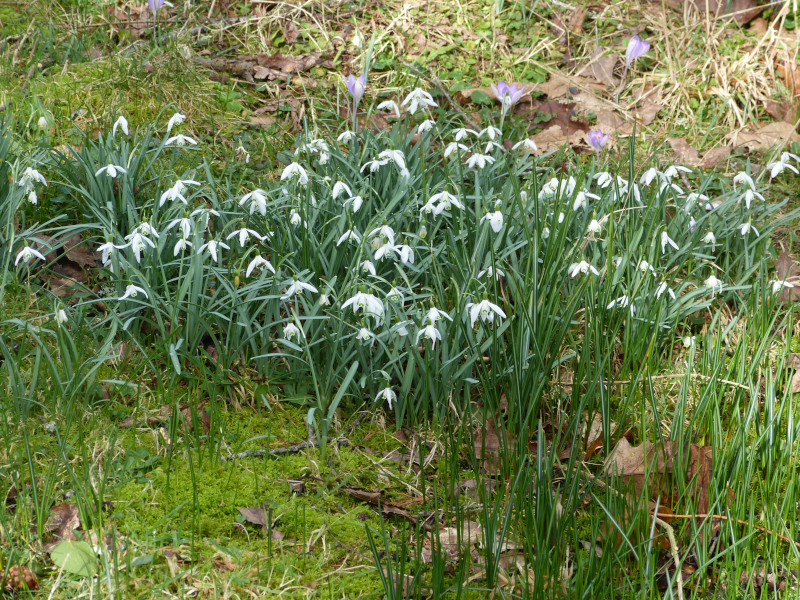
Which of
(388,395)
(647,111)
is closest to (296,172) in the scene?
(388,395)

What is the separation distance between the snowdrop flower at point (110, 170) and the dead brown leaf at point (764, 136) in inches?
123

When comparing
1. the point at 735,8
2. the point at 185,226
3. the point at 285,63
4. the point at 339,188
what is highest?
the point at 735,8

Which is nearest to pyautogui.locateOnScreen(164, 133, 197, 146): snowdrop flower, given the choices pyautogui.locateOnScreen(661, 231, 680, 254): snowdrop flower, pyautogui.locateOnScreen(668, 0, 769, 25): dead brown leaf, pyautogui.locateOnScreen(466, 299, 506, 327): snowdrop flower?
pyautogui.locateOnScreen(466, 299, 506, 327): snowdrop flower

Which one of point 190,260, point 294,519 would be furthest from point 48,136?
point 294,519

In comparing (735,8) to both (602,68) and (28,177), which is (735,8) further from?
(28,177)

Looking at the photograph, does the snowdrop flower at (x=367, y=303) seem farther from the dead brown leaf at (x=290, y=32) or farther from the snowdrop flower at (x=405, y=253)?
the dead brown leaf at (x=290, y=32)

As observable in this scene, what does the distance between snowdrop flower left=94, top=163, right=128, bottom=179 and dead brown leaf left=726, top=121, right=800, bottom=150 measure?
3.11 metres

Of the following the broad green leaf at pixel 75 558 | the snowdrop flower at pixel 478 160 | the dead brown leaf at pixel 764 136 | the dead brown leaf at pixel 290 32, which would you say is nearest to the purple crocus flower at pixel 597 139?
the snowdrop flower at pixel 478 160

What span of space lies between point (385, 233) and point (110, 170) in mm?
1034

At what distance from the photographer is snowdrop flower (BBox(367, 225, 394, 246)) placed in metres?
2.53

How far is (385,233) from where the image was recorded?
99.8 inches

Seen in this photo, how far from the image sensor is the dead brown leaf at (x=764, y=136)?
166 inches

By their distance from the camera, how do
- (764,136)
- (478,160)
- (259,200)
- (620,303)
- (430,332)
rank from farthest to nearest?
1. (764,136)
2. (478,160)
3. (259,200)
4. (620,303)
5. (430,332)

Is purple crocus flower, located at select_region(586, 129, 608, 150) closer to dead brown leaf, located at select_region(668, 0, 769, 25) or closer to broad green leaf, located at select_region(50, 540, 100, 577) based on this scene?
dead brown leaf, located at select_region(668, 0, 769, 25)
